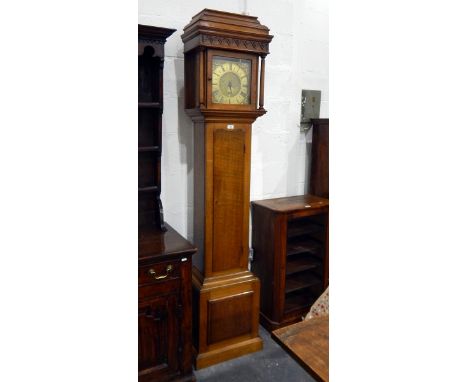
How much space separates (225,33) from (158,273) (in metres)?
1.22

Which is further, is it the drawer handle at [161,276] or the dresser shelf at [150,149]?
the dresser shelf at [150,149]

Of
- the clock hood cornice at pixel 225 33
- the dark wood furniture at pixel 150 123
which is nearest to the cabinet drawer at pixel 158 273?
the dark wood furniture at pixel 150 123

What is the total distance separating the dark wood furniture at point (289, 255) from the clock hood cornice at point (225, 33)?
0.98 m

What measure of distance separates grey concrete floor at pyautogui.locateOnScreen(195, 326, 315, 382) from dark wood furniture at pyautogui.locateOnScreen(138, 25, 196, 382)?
18 cm

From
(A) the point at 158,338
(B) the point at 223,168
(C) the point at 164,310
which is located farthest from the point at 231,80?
(A) the point at 158,338

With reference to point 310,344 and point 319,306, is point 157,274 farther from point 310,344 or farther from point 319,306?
point 319,306

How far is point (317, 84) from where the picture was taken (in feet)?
9.54

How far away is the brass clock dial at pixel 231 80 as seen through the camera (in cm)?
206

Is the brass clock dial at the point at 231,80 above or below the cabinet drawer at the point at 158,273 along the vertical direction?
above

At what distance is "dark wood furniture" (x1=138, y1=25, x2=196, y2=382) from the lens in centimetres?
189

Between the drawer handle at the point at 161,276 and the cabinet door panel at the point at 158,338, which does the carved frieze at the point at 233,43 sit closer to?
the drawer handle at the point at 161,276
